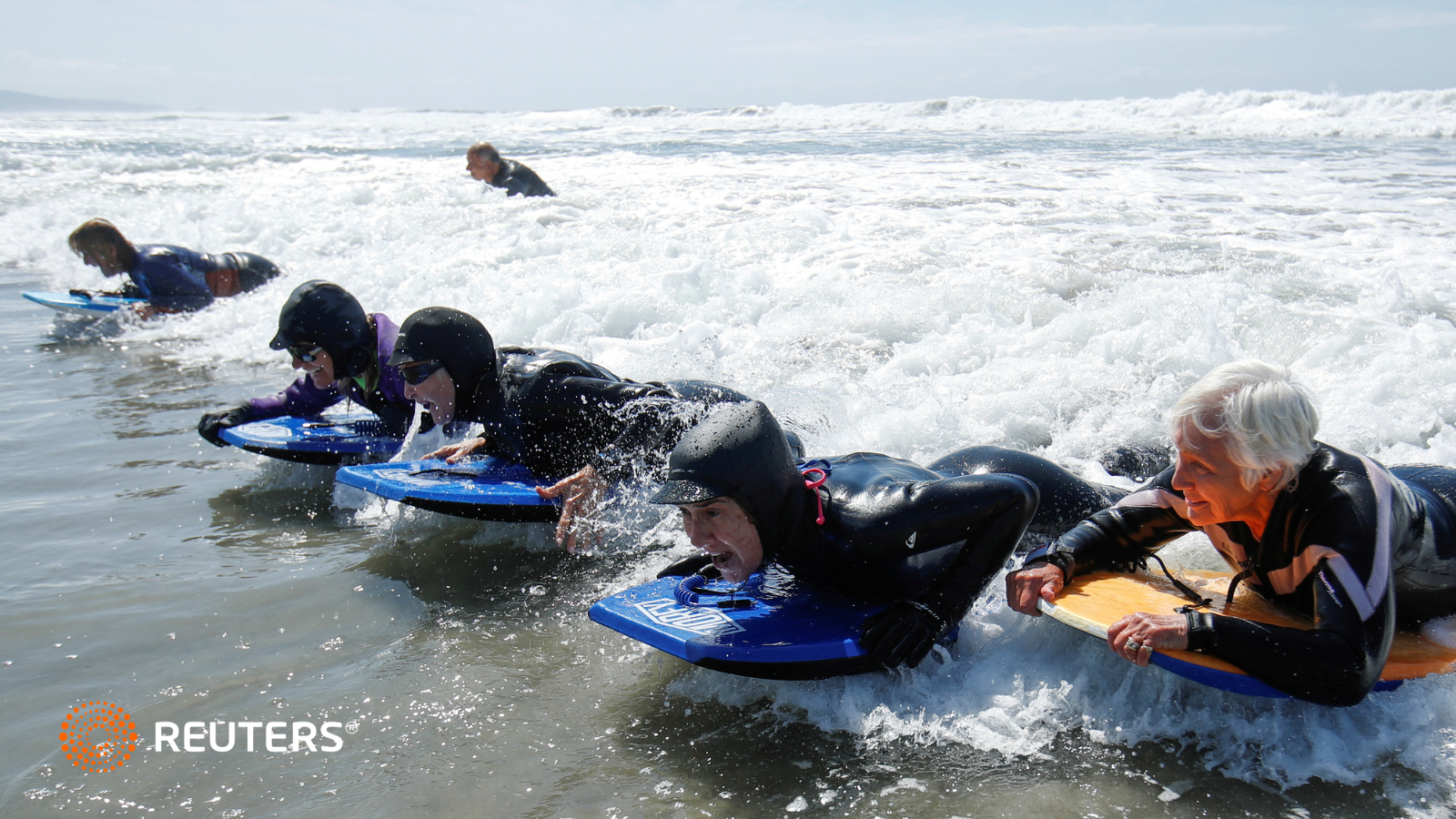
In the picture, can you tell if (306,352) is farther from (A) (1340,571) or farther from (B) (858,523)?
(A) (1340,571)

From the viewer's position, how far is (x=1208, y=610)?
2.91 m

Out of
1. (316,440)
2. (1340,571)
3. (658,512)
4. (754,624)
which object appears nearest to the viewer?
(1340,571)

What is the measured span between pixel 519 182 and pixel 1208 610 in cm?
1109

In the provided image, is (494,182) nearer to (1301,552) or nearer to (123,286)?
(123,286)

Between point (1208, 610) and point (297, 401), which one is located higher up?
point (1208, 610)

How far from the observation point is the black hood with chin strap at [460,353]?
4.55 meters

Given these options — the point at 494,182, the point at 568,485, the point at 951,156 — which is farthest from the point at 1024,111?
the point at 568,485

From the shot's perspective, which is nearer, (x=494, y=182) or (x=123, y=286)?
(x=123, y=286)

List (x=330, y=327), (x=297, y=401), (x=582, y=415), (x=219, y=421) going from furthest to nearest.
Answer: (x=297, y=401)
(x=219, y=421)
(x=330, y=327)
(x=582, y=415)

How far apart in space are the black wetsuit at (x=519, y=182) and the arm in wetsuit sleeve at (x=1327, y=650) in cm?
1113

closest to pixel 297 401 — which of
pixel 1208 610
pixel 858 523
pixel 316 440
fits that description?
pixel 316 440

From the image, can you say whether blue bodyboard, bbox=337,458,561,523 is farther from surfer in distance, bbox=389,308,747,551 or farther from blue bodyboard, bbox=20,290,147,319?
blue bodyboard, bbox=20,290,147,319

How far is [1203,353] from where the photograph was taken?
6.12 metres

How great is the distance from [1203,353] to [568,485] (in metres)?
4.17
